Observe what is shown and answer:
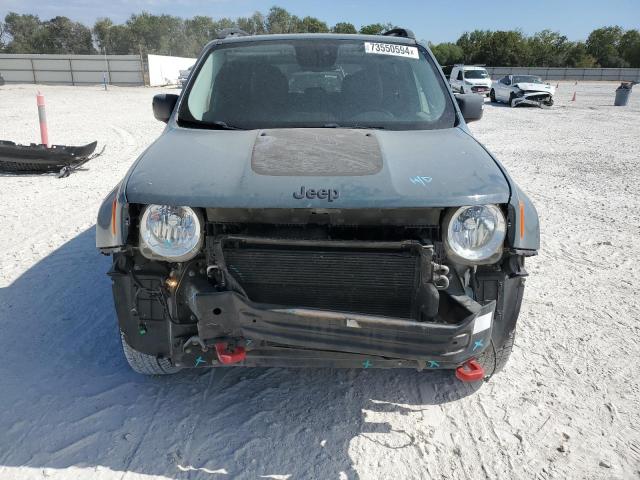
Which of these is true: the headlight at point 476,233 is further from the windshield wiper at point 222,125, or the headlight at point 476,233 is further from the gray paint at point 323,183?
the windshield wiper at point 222,125

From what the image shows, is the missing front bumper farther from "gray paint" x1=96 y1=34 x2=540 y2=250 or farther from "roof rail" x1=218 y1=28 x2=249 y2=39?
"roof rail" x1=218 y1=28 x2=249 y2=39

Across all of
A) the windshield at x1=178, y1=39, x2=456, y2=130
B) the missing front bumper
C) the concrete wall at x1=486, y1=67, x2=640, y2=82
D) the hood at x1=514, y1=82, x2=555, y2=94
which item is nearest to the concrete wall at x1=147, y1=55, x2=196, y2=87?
the hood at x1=514, y1=82, x2=555, y2=94

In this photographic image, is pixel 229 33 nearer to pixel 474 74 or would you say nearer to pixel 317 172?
pixel 317 172

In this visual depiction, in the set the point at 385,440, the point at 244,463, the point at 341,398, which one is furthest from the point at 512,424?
the point at 244,463

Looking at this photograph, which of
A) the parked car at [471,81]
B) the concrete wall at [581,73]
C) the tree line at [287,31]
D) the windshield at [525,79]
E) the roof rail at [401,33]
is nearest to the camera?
the roof rail at [401,33]

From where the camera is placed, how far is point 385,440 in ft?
8.63

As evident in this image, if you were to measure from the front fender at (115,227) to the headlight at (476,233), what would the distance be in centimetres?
147

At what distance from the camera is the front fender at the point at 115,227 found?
7.82 ft

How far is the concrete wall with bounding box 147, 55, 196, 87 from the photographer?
3834cm

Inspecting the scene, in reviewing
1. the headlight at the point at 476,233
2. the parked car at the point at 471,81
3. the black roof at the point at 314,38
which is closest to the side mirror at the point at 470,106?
the black roof at the point at 314,38

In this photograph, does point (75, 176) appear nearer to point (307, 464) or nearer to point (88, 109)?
point (307, 464)

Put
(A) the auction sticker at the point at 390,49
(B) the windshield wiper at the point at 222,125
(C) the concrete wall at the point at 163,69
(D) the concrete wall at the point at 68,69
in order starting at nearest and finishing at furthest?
(B) the windshield wiper at the point at 222,125 < (A) the auction sticker at the point at 390,49 < (D) the concrete wall at the point at 68,69 < (C) the concrete wall at the point at 163,69

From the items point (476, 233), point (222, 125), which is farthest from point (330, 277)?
point (222, 125)

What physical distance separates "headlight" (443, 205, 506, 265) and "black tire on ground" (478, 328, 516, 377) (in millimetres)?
536
